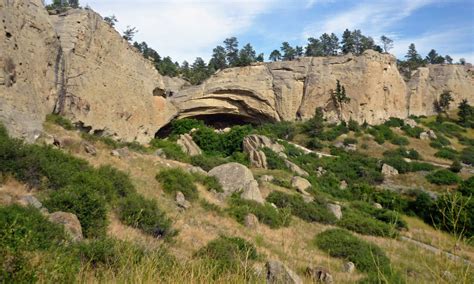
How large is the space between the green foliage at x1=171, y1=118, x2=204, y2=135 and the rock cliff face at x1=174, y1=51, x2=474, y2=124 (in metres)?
2.73

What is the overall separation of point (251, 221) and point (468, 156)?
34878 millimetres

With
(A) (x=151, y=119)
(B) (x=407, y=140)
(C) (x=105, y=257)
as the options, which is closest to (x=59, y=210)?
(C) (x=105, y=257)

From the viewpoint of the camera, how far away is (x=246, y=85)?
44094 mm

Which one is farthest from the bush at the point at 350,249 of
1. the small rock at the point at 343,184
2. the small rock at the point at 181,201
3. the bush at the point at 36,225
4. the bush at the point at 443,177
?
the bush at the point at 443,177

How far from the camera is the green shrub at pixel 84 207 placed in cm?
706

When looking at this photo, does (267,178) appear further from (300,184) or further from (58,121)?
(58,121)

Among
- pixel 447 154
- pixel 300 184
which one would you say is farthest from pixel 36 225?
pixel 447 154

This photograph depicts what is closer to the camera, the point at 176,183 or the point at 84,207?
the point at 84,207

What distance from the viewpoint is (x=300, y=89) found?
46344 mm

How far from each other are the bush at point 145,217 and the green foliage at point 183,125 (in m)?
28.8

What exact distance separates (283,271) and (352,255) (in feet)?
19.3

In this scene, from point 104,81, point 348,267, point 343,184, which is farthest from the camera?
point 343,184

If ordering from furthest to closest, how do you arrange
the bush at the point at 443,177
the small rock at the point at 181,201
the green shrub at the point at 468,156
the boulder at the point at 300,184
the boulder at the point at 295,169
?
the green shrub at the point at 468,156 → the bush at the point at 443,177 → the boulder at the point at 295,169 → the boulder at the point at 300,184 → the small rock at the point at 181,201

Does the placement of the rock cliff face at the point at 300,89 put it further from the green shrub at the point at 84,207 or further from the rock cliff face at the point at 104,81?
the green shrub at the point at 84,207
